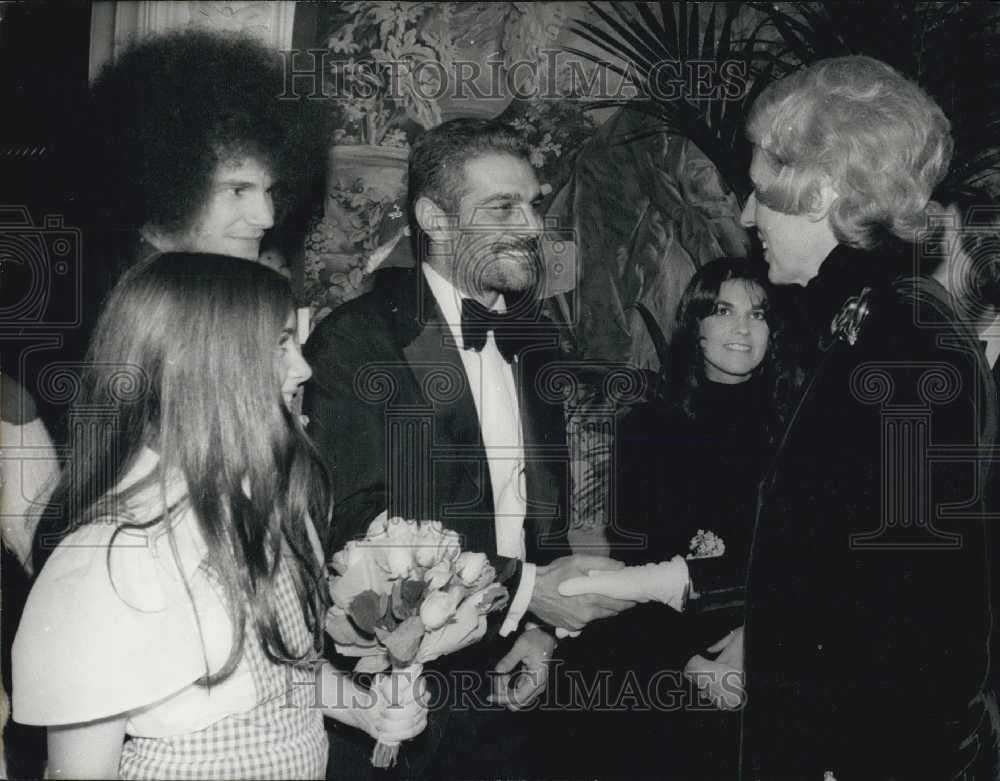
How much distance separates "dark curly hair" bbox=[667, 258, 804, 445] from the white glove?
482 mm

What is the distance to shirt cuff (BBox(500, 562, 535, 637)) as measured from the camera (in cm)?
310

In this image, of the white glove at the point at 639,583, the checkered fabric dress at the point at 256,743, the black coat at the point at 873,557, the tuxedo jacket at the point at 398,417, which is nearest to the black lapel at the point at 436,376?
the tuxedo jacket at the point at 398,417

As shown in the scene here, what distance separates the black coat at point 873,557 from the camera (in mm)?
2912

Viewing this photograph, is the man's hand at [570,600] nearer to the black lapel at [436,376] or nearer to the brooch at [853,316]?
the black lapel at [436,376]

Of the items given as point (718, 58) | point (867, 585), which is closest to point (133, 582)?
point (867, 585)

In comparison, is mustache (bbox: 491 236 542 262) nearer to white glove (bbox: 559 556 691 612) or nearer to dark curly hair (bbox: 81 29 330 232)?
dark curly hair (bbox: 81 29 330 232)

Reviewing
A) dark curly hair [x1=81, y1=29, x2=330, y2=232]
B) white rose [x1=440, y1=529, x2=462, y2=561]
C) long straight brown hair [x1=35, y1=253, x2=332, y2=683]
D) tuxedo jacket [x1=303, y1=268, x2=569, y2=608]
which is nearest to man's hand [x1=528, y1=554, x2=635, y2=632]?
tuxedo jacket [x1=303, y1=268, x2=569, y2=608]

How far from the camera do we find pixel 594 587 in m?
3.14

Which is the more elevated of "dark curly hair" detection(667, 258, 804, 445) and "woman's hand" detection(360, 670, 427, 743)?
"dark curly hair" detection(667, 258, 804, 445)

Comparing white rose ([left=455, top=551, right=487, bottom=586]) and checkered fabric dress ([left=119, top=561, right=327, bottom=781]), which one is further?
white rose ([left=455, top=551, right=487, bottom=586])

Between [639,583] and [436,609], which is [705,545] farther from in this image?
[436,609]

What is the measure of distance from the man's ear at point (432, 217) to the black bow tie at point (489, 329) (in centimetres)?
21

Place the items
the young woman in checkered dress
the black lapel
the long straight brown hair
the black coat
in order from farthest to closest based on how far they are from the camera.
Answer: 1. the black lapel
2. the black coat
3. the long straight brown hair
4. the young woman in checkered dress

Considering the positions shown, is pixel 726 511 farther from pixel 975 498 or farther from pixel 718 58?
pixel 718 58
